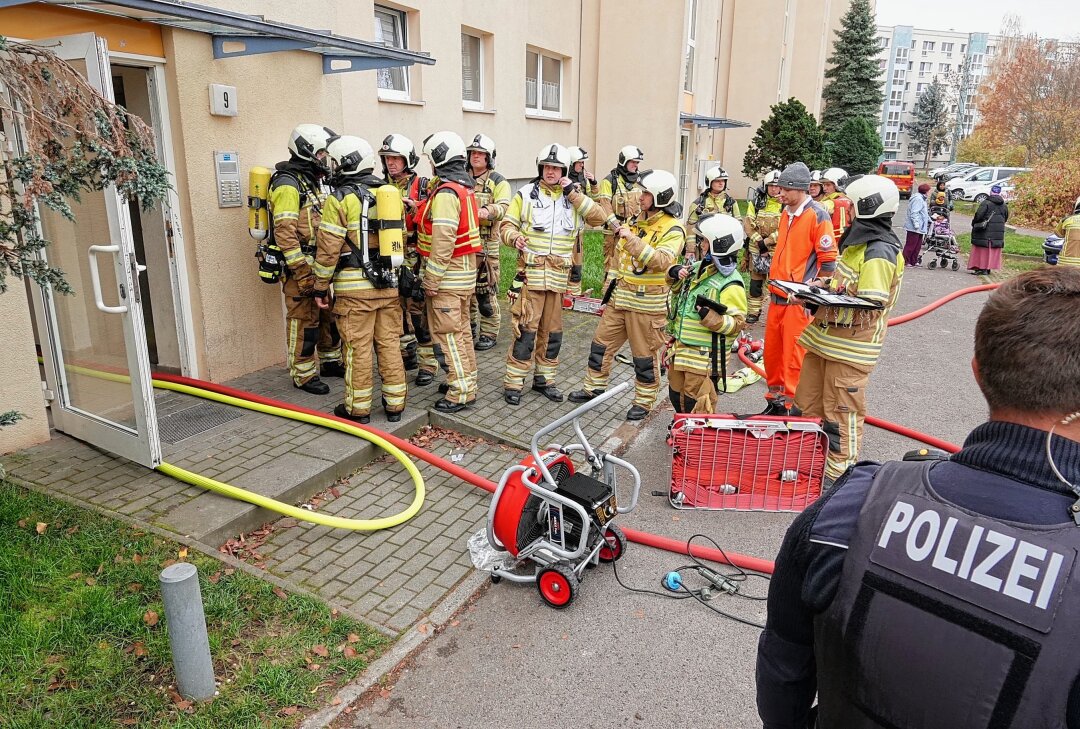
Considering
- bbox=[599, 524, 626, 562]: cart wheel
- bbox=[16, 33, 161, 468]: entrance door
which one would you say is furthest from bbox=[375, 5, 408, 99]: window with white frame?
bbox=[599, 524, 626, 562]: cart wheel

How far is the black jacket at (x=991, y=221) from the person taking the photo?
47.4 ft

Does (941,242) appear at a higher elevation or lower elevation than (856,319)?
lower

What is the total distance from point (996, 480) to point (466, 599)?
3.34 m

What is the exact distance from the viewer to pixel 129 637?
142 inches

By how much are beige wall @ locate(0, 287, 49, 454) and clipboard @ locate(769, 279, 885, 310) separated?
5.65m

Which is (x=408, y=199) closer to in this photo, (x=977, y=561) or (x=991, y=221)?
(x=977, y=561)

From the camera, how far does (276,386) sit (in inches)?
280

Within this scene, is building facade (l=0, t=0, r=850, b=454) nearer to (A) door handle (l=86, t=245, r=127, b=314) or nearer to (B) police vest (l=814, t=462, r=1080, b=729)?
(A) door handle (l=86, t=245, r=127, b=314)

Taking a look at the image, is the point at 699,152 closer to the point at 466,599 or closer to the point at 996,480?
the point at 466,599

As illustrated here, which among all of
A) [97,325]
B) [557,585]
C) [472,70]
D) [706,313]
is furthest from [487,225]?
[472,70]

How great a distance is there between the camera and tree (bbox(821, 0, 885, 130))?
3766 centimetres

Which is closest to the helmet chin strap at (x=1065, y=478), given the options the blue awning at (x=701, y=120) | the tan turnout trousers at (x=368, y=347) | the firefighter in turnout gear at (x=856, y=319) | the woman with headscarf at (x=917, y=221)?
the firefighter in turnout gear at (x=856, y=319)

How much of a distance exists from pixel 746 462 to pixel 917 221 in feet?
43.6

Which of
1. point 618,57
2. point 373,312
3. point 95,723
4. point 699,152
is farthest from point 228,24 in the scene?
point 699,152
